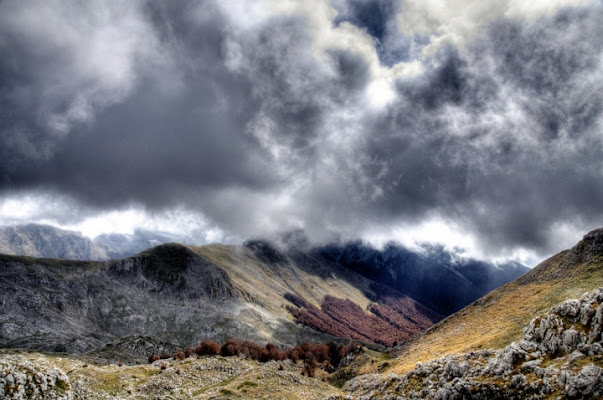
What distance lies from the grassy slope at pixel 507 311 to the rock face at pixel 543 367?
22.5m

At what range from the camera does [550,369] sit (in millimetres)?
26859

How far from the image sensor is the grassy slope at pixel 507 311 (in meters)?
63.7

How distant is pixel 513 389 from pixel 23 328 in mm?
204508

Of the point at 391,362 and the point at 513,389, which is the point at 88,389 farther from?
the point at 391,362

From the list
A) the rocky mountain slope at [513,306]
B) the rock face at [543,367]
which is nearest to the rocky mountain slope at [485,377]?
the rock face at [543,367]

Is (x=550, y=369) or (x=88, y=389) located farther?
(x=88, y=389)

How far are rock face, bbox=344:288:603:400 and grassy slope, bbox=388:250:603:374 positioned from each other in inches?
886

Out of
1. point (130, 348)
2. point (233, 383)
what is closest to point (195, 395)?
point (233, 383)

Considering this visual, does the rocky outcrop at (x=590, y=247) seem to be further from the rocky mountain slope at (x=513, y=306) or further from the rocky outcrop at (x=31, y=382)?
the rocky outcrop at (x=31, y=382)

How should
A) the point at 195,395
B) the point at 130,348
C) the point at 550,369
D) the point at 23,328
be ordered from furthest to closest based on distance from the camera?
the point at 23,328, the point at 130,348, the point at 195,395, the point at 550,369

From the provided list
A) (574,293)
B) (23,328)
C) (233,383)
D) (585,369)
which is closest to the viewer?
(585,369)

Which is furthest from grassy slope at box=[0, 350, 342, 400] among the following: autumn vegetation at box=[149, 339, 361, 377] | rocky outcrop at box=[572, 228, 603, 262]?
rocky outcrop at box=[572, 228, 603, 262]

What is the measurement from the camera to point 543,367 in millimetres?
28391

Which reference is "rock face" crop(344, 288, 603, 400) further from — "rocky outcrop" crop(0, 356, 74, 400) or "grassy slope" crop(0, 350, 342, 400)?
"rocky outcrop" crop(0, 356, 74, 400)
